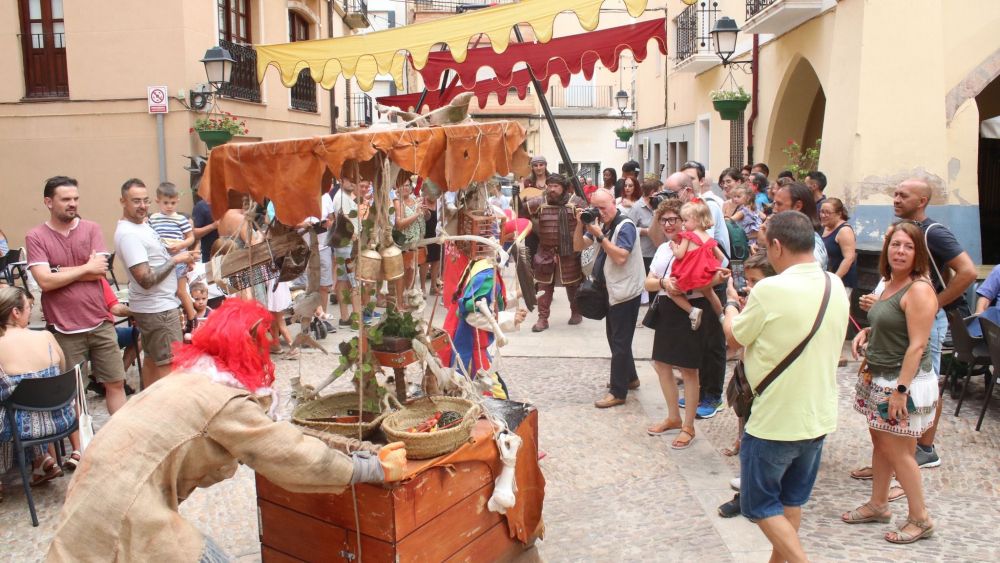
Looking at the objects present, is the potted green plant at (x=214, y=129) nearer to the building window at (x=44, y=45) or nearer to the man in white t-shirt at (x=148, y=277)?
the building window at (x=44, y=45)

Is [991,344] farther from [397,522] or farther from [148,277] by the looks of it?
[148,277]

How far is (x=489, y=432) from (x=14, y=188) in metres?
13.3

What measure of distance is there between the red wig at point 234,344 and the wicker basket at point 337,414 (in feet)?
2.39

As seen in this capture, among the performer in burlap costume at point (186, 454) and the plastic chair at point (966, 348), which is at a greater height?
the performer in burlap costume at point (186, 454)

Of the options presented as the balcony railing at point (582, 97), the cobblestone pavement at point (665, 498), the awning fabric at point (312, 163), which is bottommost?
the cobblestone pavement at point (665, 498)

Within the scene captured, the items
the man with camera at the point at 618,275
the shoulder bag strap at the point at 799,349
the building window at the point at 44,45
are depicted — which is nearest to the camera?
the shoulder bag strap at the point at 799,349

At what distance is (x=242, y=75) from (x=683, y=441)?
12688 mm

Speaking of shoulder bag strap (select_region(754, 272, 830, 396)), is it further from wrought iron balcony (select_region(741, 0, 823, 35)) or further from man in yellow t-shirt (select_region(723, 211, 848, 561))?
wrought iron balcony (select_region(741, 0, 823, 35))

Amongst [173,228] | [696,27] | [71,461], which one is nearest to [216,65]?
[173,228]

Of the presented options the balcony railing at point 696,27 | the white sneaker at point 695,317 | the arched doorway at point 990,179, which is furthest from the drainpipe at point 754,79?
the white sneaker at point 695,317

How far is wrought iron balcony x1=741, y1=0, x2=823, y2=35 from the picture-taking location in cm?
1163

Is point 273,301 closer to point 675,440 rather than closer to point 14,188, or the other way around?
point 675,440

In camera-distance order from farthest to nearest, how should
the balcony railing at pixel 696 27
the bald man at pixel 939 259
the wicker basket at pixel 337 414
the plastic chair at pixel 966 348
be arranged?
the balcony railing at pixel 696 27
the plastic chair at pixel 966 348
the bald man at pixel 939 259
the wicker basket at pixel 337 414

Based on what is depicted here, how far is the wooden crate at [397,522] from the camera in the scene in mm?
3236
